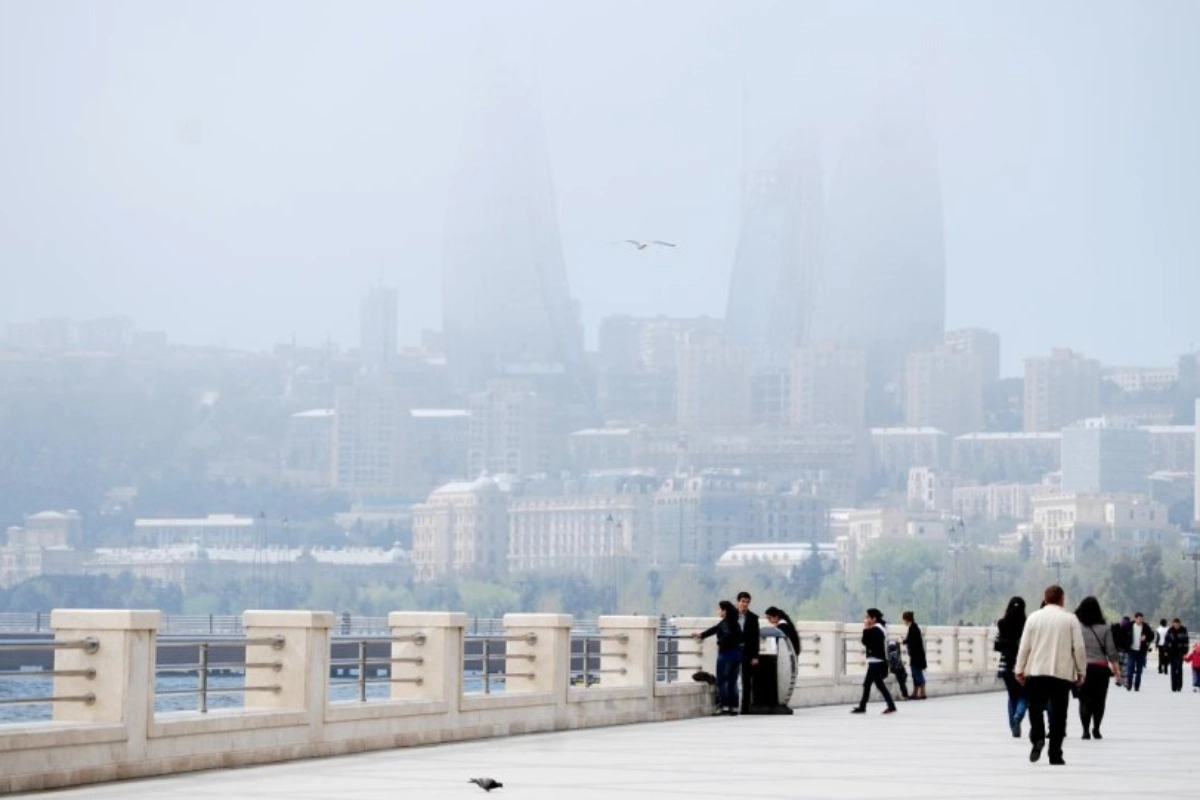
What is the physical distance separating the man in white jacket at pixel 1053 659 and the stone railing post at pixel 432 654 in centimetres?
593

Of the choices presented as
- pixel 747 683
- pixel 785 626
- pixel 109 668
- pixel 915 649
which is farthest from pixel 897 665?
pixel 109 668

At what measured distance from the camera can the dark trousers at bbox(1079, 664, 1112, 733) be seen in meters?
26.6

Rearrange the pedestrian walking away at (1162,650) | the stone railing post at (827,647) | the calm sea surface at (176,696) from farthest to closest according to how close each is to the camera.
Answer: the calm sea surface at (176,696) → the pedestrian walking away at (1162,650) → the stone railing post at (827,647)

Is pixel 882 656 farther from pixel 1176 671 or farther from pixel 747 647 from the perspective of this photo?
pixel 1176 671

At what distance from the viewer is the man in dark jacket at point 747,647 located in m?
31.7

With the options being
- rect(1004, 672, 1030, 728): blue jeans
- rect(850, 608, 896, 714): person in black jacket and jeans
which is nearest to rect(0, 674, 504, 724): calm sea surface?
rect(850, 608, 896, 714): person in black jacket and jeans

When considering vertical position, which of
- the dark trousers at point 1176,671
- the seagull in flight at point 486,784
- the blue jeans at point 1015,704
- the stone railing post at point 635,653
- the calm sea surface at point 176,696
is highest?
the stone railing post at point 635,653

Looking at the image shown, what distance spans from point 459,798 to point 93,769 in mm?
2902

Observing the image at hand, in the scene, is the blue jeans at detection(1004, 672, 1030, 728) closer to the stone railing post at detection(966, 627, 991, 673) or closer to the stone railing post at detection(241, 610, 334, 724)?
the stone railing post at detection(241, 610, 334, 724)

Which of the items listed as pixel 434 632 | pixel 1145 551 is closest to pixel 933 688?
pixel 434 632

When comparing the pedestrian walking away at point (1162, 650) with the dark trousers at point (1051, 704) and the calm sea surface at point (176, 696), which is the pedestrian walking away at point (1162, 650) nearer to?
the calm sea surface at point (176, 696)

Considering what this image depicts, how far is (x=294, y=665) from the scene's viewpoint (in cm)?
2186

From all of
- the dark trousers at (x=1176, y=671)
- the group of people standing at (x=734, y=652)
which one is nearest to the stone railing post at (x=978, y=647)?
the dark trousers at (x=1176, y=671)

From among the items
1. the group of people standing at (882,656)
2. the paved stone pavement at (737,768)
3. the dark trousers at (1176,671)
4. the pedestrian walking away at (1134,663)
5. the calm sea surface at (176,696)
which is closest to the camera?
the paved stone pavement at (737,768)
